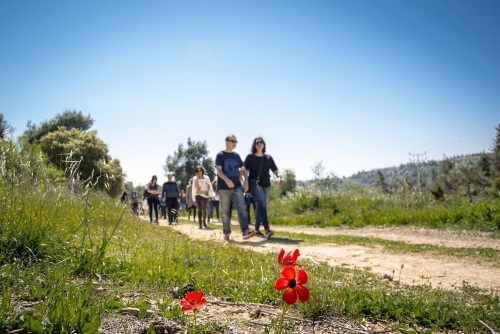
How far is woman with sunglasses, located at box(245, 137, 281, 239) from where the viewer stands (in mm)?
9922

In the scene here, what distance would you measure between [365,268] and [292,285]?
13.8ft

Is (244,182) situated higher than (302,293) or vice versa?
(244,182)

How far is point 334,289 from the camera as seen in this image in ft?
11.2

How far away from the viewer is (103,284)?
Result: 2883 mm

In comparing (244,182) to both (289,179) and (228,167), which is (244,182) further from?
(289,179)

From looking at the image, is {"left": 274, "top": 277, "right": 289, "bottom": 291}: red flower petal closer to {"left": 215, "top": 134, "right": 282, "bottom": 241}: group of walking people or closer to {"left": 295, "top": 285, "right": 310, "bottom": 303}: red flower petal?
{"left": 295, "top": 285, "right": 310, "bottom": 303}: red flower petal

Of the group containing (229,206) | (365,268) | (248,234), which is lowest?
(365,268)

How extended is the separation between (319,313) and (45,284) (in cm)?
218

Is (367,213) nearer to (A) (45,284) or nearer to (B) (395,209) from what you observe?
(B) (395,209)

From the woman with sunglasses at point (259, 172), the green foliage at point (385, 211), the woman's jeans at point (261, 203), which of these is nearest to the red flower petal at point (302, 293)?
the woman's jeans at point (261, 203)

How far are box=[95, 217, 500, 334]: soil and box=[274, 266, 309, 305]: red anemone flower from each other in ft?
2.08

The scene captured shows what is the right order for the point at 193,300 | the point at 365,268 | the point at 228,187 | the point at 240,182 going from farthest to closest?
1. the point at 240,182
2. the point at 228,187
3. the point at 365,268
4. the point at 193,300

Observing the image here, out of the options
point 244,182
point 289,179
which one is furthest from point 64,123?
point 244,182

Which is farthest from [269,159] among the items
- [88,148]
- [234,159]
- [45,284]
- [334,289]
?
[88,148]
